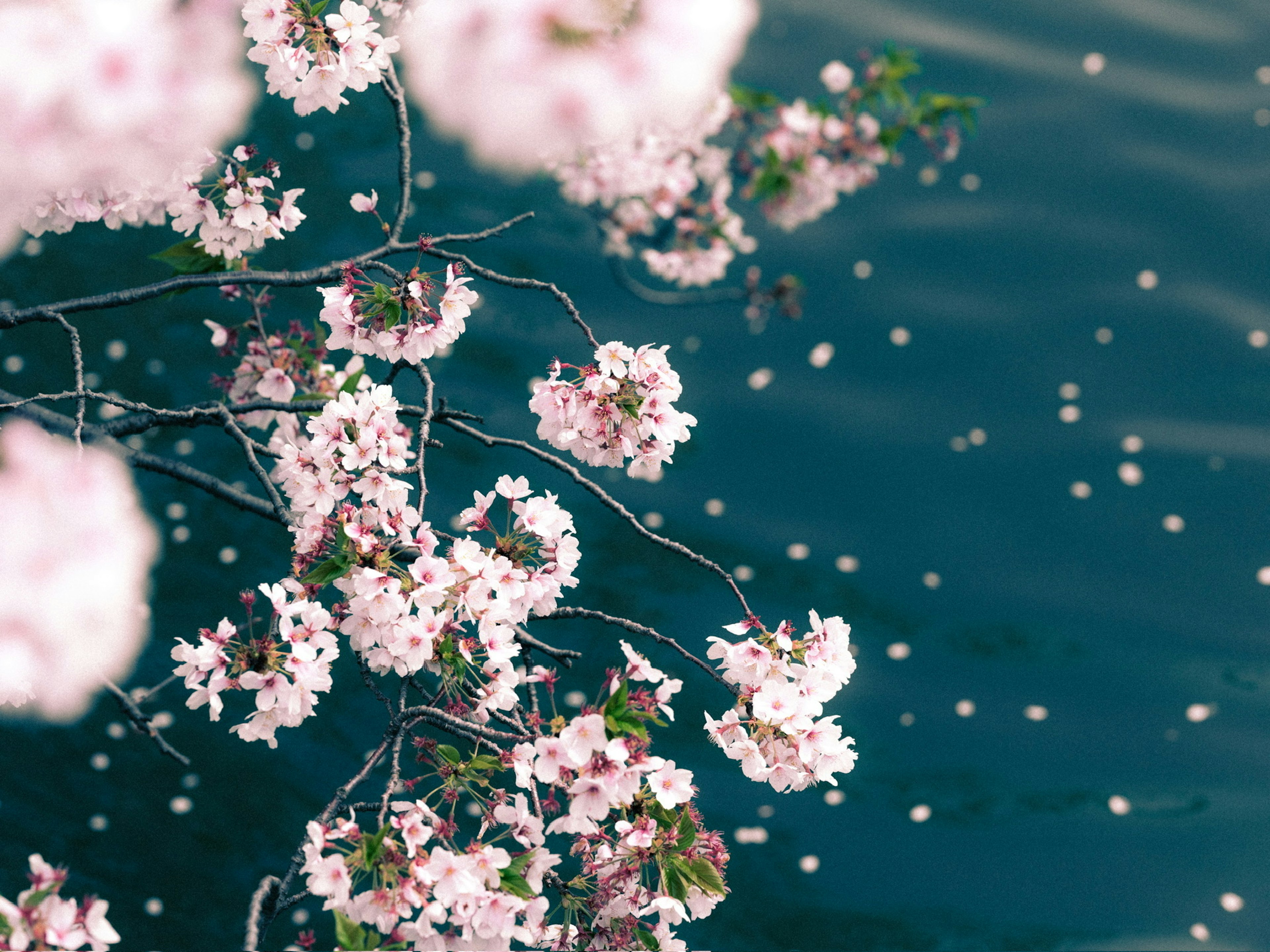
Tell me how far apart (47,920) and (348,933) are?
0.27 meters

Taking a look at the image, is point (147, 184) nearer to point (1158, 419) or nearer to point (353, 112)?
point (353, 112)

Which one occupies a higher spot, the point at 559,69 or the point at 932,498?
the point at 559,69

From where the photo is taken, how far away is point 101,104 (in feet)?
3.71

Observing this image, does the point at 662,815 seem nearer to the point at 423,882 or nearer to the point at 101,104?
the point at 423,882

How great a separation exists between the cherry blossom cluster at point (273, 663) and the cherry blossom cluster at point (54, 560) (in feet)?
0.98

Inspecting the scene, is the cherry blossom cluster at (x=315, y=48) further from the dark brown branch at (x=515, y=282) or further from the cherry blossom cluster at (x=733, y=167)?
the cherry blossom cluster at (x=733, y=167)

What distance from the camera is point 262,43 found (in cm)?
112

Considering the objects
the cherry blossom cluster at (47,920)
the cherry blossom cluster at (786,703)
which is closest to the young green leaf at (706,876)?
the cherry blossom cluster at (786,703)

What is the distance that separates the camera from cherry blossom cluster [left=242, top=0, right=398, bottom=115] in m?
1.10

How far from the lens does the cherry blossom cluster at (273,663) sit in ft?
3.04

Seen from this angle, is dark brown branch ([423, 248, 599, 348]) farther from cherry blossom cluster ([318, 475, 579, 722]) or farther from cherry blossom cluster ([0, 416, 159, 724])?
cherry blossom cluster ([0, 416, 159, 724])

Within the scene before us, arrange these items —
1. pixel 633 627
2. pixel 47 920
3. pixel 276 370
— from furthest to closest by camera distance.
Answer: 1. pixel 276 370
2. pixel 633 627
3. pixel 47 920

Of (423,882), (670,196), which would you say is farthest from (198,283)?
(670,196)

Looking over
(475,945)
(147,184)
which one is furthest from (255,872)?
(147,184)
